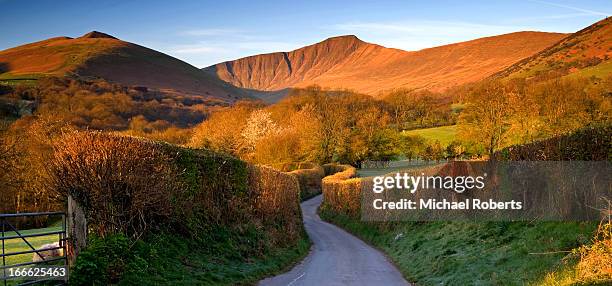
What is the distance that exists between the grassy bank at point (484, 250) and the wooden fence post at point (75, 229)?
9.79m

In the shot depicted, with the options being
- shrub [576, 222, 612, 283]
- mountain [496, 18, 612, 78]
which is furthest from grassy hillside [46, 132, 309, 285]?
mountain [496, 18, 612, 78]

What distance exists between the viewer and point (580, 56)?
13062 centimetres

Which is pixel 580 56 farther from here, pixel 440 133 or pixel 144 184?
pixel 144 184

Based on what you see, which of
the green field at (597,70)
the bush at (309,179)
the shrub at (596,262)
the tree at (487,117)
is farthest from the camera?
the green field at (597,70)

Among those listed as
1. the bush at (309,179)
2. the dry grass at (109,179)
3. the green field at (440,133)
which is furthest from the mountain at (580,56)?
the dry grass at (109,179)

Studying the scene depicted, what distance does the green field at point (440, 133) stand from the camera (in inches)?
3278

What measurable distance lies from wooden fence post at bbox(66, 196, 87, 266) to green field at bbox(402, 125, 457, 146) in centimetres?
7554

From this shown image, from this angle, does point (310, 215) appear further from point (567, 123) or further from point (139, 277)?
point (139, 277)

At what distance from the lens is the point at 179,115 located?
5413 inches

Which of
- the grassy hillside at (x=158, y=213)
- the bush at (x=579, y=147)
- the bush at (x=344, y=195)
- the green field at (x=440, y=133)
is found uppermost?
the bush at (x=579, y=147)

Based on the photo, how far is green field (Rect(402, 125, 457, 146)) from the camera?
273 ft

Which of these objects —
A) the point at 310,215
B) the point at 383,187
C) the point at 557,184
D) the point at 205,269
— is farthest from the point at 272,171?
the point at 310,215

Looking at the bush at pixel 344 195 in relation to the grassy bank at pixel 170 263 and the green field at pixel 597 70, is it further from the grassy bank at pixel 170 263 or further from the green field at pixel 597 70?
the green field at pixel 597 70

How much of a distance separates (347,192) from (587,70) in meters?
94.0
